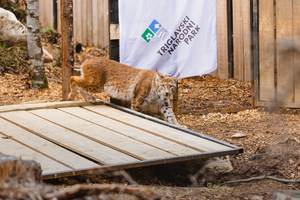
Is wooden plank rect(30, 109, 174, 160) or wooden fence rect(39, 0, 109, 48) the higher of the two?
wooden fence rect(39, 0, 109, 48)

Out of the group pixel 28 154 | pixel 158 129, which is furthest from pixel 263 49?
pixel 28 154

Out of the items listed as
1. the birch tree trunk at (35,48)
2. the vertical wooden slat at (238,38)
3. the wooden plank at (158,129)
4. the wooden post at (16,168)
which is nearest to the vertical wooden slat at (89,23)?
the birch tree trunk at (35,48)

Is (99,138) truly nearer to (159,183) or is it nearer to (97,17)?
(159,183)

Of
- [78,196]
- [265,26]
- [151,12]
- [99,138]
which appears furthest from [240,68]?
[78,196]

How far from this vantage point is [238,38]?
24.8 ft

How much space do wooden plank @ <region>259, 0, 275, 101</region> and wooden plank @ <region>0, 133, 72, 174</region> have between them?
381 cm

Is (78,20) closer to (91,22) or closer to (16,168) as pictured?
(91,22)

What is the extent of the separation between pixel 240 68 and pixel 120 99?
11.1 ft

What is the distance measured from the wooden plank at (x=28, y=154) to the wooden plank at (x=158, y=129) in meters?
1.39

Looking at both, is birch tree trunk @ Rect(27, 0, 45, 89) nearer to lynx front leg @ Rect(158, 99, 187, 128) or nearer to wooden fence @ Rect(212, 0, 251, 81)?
lynx front leg @ Rect(158, 99, 187, 128)

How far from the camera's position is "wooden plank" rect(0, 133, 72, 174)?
2.77m

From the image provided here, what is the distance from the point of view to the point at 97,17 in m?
9.54

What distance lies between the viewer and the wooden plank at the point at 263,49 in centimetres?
551

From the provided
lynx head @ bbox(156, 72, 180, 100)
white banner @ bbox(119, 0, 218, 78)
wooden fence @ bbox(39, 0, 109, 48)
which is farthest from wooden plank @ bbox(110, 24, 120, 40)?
wooden fence @ bbox(39, 0, 109, 48)
